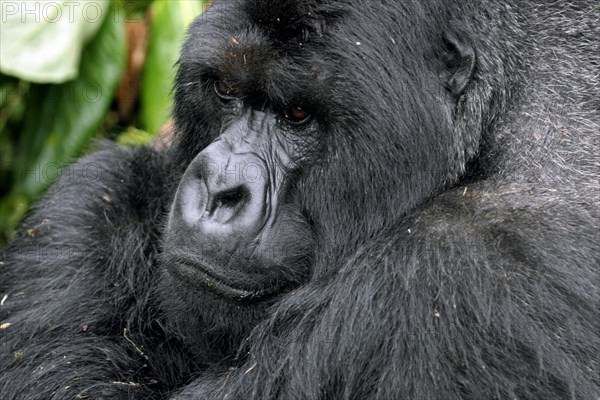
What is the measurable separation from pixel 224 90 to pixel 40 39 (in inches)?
71.9

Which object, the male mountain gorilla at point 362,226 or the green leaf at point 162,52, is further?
the green leaf at point 162,52

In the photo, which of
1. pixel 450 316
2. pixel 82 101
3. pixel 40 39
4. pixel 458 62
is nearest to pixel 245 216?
pixel 450 316

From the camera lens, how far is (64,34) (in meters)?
4.94

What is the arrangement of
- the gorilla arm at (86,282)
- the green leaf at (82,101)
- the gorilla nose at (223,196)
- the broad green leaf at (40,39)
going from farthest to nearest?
1. the green leaf at (82,101)
2. the broad green leaf at (40,39)
3. the gorilla arm at (86,282)
4. the gorilla nose at (223,196)

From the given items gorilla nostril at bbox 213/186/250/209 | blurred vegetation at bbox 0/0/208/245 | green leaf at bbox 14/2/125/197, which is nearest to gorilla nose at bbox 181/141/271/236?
gorilla nostril at bbox 213/186/250/209

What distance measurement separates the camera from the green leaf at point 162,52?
5.36 m

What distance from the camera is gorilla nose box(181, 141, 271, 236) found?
3.08 meters

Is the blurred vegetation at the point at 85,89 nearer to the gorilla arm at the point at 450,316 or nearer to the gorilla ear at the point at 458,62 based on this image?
the gorilla ear at the point at 458,62

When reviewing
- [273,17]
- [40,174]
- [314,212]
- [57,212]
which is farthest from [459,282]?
[40,174]

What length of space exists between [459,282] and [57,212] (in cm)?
188

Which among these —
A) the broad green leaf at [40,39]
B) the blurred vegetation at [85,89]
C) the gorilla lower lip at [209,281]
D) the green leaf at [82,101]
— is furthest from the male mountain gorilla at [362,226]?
the green leaf at [82,101]

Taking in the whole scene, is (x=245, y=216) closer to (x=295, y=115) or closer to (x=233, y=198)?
(x=233, y=198)

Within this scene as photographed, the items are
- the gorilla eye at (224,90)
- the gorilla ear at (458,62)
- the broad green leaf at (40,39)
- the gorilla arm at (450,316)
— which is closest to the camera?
the gorilla arm at (450,316)

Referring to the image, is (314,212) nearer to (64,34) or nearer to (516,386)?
(516,386)
